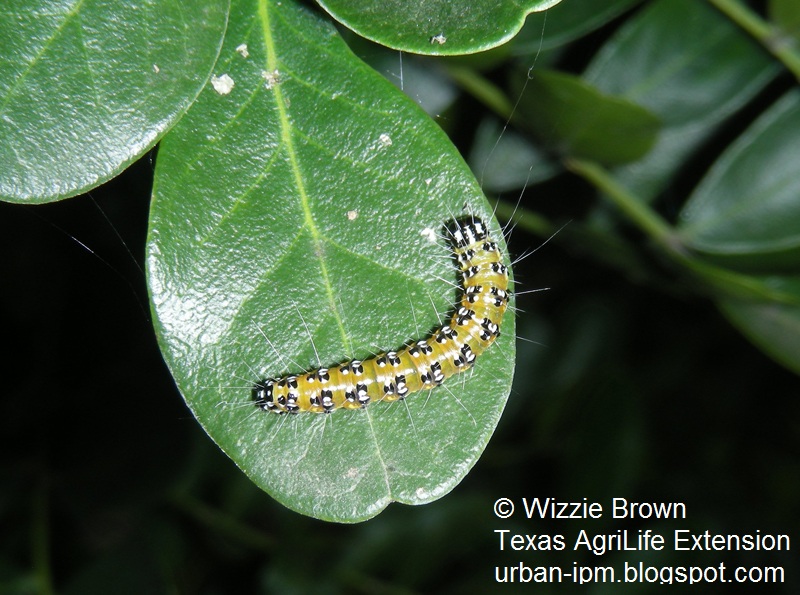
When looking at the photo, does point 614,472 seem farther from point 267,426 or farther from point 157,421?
point 267,426

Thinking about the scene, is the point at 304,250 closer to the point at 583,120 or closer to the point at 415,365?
the point at 415,365

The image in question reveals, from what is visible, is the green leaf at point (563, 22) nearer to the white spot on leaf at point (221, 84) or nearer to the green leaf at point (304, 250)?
the green leaf at point (304, 250)

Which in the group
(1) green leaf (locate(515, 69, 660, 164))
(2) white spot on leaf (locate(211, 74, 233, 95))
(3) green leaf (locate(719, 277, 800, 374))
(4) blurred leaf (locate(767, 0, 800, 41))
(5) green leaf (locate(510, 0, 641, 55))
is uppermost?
(4) blurred leaf (locate(767, 0, 800, 41))

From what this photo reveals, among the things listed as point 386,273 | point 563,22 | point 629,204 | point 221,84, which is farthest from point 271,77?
point 629,204

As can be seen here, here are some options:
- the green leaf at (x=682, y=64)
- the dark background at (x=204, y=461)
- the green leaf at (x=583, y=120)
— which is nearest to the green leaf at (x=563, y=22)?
the green leaf at (x=583, y=120)

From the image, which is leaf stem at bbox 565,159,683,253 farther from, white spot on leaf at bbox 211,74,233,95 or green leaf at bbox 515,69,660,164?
white spot on leaf at bbox 211,74,233,95

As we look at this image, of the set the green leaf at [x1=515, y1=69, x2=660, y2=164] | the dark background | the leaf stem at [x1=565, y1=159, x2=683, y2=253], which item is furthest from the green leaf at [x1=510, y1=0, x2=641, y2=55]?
the dark background
